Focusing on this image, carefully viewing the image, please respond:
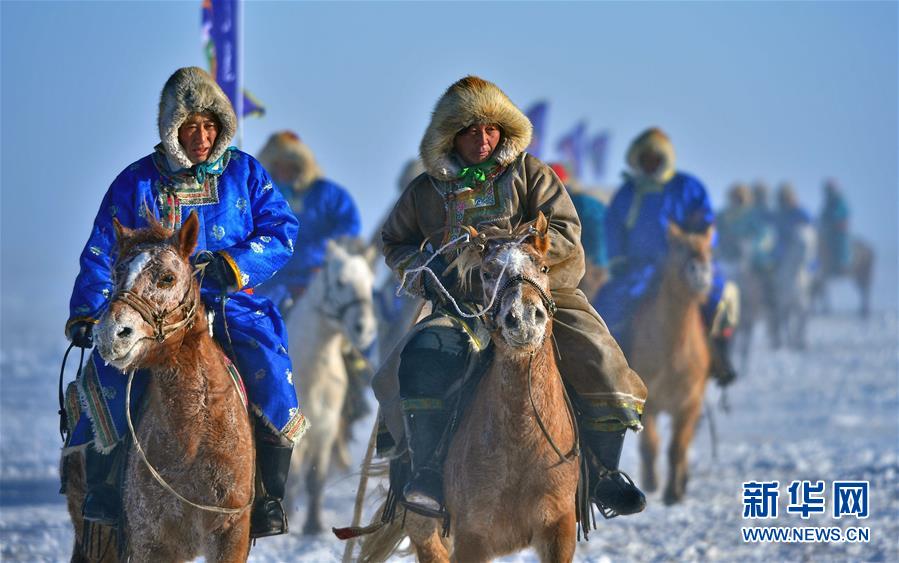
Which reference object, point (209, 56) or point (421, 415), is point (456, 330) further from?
point (209, 56)

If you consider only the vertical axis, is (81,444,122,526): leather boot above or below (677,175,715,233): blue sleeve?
below

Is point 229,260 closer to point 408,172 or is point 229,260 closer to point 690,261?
point 690,261

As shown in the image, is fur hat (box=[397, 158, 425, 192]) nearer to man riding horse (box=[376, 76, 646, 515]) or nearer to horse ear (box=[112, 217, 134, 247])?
man riding horse (box=[376, 76, 646, 515])

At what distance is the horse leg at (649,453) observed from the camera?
12.7 meters

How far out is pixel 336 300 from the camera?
464 inches

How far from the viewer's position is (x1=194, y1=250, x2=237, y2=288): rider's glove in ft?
21.5

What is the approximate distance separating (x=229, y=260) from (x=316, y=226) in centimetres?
630

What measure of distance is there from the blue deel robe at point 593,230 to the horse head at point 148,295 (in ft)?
25.2

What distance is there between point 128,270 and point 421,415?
5.01ft

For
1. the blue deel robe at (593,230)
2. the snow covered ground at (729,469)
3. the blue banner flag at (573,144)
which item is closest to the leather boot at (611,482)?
the snow covered ground at (729,469)

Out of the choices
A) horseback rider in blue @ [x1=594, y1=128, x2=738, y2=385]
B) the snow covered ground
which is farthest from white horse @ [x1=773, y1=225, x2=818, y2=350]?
horseback rider in blue @ [x1=594, y1=128, x2=738, y2=385]

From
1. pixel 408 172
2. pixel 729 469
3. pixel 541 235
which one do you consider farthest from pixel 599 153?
pixel 541 235

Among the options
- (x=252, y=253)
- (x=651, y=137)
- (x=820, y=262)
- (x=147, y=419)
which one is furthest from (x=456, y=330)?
(x=820, y=262)
